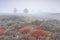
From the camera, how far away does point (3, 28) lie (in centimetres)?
834

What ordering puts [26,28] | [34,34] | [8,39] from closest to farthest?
[8,39], [34,34], [26,28]

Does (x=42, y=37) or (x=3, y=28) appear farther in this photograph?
(x=3, y=28)

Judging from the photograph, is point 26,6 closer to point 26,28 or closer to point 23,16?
point 23,16

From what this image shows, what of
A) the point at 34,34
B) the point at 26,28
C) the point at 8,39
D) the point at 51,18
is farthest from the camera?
the point at 51,18

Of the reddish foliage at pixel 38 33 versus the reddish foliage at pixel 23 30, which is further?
the reddish foliage at pixel 23 30

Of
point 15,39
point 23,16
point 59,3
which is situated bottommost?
point 15,39

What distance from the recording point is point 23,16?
915 centimetres

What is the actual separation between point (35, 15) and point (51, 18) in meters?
0.95

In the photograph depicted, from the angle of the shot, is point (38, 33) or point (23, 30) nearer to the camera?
point (38, 33)

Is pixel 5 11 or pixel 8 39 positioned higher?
pixel 5 11

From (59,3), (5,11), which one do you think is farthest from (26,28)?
(59,3)

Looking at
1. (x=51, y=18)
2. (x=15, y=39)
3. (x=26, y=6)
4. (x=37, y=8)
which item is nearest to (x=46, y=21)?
(x=51, y=18)

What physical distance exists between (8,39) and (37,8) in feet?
9.63

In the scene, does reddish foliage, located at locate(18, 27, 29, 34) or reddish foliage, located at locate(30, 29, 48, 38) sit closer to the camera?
reddish foliage, located at locate(30, 29, 48, 38)
